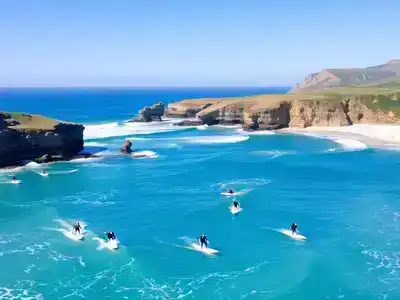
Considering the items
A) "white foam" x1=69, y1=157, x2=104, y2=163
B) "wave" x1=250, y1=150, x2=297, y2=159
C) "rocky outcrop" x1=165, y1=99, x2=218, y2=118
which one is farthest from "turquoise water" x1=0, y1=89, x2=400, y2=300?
"rocky outcrop" x1=165, y1=99, x2=218, y2=118

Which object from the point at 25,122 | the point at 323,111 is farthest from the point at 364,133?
the point at 25,122

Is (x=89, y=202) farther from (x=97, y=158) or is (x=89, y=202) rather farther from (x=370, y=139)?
(x=370, y=139)

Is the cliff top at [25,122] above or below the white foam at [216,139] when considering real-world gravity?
above

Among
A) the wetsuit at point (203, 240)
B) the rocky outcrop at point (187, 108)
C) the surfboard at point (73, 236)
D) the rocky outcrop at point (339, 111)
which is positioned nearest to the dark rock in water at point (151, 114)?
the rocky outcrop at point (187, 108)

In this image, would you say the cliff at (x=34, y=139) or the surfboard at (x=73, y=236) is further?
the cliff at (x=34, y=139)

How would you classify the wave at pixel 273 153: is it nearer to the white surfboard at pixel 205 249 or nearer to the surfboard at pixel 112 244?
the white surfboard at pixel 205 249

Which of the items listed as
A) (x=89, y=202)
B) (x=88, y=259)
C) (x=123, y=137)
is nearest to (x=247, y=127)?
(x=123, y=137)

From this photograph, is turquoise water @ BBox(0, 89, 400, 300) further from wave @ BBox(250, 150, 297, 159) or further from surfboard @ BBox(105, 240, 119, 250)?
wave @ BBox(250, 150, 297, 159)

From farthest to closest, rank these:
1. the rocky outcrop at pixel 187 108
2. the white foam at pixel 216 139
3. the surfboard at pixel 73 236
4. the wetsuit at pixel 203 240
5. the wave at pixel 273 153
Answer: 1. the rocky outcrop at pixel 187 108
2. the white foam at pixel 216 139
3. the wave at pixel 273 153
4. the surfboard at pixel 73 236
5. the wetsuit at pixel 203 240
